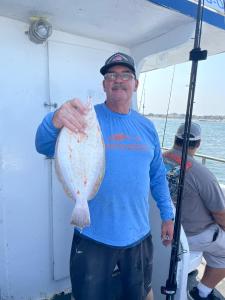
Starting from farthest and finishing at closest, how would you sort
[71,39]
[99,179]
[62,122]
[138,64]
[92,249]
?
1. [138,64]
2. [71,39]
3. [92,249]
4. [99,179]
5. [62,122]

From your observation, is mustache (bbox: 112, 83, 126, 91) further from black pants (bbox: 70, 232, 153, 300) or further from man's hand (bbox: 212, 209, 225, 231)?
man's hand (bbox: 212, 209, 225, 231)

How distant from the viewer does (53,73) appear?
2676 mm

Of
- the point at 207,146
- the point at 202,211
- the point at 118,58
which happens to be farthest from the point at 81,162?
the point at 207,146

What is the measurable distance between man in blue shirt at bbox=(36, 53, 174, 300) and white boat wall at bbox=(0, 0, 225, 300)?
52cm

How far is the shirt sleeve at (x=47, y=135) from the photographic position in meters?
1.55

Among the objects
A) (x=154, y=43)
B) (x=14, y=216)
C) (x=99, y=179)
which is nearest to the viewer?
(x=99, y=179)

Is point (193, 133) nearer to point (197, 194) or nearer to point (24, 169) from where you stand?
point (197, 194)

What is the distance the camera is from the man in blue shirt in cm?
189

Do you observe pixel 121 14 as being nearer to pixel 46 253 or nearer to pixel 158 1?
pixel 158 1

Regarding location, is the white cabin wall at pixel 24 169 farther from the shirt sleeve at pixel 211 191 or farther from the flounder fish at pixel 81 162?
the shirt sleeve at pixel 211 191

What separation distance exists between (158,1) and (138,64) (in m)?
1.08

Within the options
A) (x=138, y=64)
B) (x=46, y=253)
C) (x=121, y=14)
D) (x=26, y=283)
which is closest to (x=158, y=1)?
(x=121, y=14)

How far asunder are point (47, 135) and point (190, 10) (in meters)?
1.57

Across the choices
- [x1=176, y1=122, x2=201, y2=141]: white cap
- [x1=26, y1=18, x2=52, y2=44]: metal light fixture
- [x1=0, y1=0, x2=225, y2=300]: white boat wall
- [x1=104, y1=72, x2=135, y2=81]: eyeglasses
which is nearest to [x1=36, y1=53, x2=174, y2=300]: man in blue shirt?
[x1=104, y1=72, x2=135, y2=81]: eyeglasses
